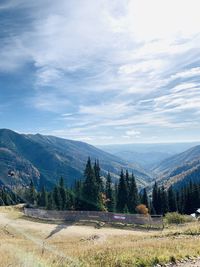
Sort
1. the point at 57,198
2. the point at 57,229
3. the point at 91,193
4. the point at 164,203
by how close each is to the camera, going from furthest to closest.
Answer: the point at 164,203
the point at 57,198
the point at 91,193
the point at 57,229

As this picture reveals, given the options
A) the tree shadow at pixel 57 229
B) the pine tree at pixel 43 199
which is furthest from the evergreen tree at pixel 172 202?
the tree shadow at pixel 57 229

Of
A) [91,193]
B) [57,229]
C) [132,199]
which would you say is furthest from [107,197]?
[57,229]

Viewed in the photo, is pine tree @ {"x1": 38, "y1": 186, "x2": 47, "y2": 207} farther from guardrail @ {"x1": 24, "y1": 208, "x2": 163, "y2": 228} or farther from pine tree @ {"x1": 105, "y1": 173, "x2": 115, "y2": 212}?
guardrail @ {"x1": 24, "y1": 208, "x2": 163, "y2": 228}

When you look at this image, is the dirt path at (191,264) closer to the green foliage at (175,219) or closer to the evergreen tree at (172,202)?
the green foliage at (175,219)

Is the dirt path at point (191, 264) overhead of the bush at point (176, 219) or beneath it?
overhead

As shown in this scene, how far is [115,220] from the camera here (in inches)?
2432

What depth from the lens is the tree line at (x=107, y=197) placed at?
9206cm

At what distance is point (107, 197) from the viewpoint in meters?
104

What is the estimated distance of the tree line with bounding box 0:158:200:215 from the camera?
92062 millimetres

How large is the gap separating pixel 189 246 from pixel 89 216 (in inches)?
1650

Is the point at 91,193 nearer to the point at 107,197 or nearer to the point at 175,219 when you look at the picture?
the point at 107,197

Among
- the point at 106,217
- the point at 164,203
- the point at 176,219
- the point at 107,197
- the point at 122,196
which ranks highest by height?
the point at 122,196

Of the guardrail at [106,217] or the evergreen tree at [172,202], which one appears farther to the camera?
the evergreen tree at [172,202]

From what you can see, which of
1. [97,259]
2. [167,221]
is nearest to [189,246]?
[97,259]
